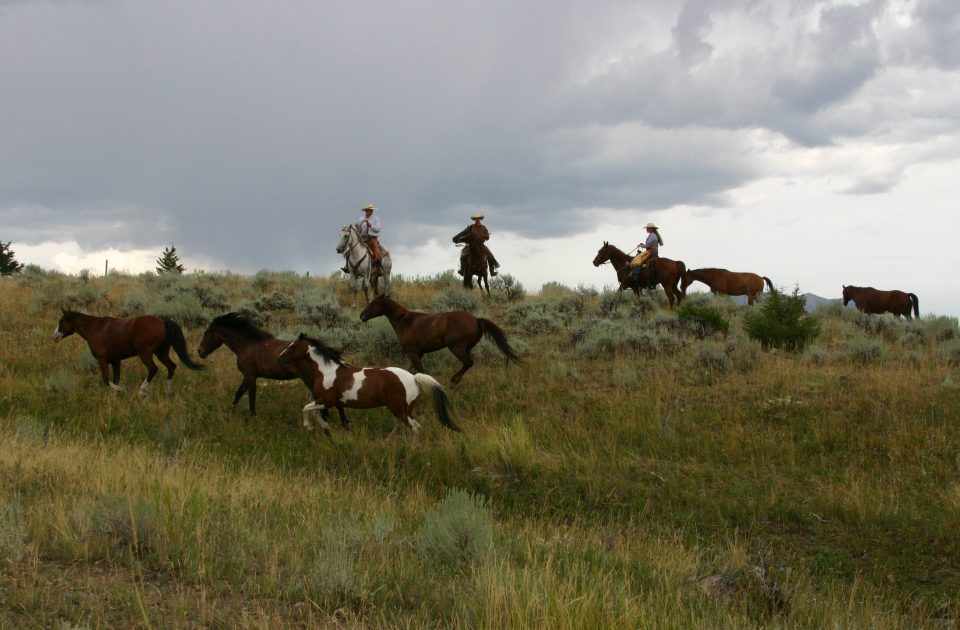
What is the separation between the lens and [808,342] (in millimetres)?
16094

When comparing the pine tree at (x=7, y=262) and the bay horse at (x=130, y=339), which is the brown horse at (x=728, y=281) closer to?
the bay horse at (x=130, y=339)

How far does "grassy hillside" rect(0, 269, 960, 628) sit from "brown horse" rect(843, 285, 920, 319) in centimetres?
484

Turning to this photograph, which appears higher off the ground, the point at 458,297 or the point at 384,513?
the point at 458,297

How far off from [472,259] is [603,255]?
4.60 m

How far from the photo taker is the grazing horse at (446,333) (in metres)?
13.3

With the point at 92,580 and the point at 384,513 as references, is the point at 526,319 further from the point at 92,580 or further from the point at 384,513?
the point at 92,580

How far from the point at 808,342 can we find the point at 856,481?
23.8 ft

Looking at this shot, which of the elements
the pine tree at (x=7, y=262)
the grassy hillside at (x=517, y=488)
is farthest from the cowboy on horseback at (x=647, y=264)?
the pine tree at (x=7, y=262)

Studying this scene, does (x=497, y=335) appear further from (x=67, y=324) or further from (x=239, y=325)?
(x=67, y=324)

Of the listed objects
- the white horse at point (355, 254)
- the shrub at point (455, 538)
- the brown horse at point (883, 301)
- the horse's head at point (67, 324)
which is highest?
the white horse at point (355, 254)

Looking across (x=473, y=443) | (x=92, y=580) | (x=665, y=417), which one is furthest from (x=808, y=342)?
(x=92, y=580)

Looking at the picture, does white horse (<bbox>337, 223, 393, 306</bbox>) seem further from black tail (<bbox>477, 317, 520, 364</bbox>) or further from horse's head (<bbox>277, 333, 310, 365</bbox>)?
horse's head (<bbox>277, 333, 310, 365</bbox>)

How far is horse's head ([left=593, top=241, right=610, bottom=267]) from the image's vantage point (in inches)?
965

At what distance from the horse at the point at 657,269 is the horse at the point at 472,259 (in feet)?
13.1
